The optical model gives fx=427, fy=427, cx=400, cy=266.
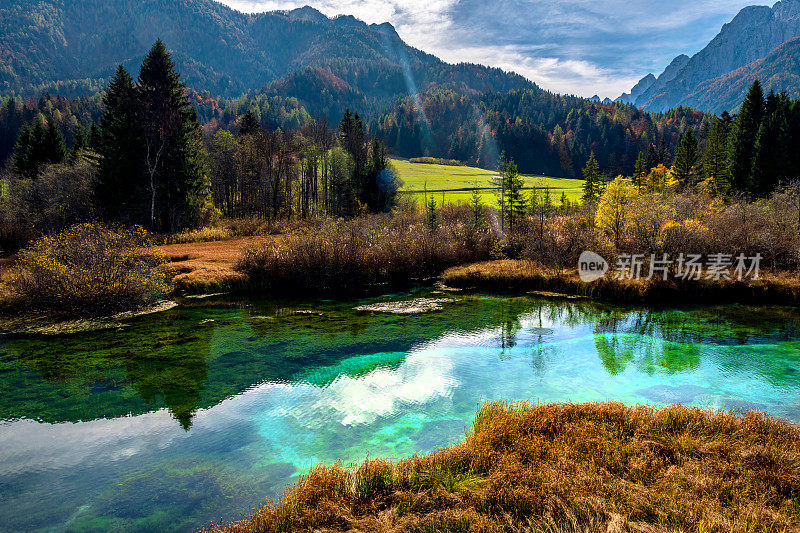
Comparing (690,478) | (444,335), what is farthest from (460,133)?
(690,478)

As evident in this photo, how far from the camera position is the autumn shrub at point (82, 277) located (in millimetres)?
18969

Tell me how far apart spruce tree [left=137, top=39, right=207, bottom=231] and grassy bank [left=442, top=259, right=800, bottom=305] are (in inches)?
1117

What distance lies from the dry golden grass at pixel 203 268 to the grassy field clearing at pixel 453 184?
93.3 feet

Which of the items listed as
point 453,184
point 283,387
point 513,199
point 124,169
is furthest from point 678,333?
point 453,184

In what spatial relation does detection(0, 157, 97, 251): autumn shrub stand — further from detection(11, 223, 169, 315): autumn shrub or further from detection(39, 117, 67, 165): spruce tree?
detection(11, 223, 169, 315): autumn shrub

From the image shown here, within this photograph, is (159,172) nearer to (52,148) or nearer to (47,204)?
(47,204)

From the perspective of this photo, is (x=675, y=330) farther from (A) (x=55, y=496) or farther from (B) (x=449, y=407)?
(A) (x=55, y=496)

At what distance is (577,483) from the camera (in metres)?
6.45

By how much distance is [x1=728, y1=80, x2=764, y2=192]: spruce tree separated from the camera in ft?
167

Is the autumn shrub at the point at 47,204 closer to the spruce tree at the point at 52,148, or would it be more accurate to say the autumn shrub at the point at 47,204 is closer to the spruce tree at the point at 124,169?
the spruce tree at the point at 124,169

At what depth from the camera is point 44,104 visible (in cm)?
12738

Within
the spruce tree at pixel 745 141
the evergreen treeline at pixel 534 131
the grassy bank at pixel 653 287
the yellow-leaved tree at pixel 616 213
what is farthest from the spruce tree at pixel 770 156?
the evergreen treeline at pixel 534 131

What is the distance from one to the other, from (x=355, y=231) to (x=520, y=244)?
1309cm

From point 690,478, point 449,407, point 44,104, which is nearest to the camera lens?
point 690,478
